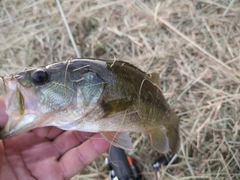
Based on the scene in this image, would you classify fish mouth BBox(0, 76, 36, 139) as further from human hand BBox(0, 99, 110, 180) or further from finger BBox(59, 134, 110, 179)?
finger BBox(59, 134, 110, 179)

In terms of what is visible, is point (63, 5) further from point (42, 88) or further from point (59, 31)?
point (42, 88)

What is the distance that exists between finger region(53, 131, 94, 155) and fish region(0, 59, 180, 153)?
0.30 m

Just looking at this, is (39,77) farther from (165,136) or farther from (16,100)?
(165,136)

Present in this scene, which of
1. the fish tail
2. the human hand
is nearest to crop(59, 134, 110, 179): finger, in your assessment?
the human hand

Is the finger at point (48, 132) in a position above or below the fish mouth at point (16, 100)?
below

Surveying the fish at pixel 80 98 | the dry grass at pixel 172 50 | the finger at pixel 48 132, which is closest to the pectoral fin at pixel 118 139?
the fish at pixel 80 98

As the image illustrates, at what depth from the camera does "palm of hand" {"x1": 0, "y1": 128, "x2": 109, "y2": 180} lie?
5.26ft

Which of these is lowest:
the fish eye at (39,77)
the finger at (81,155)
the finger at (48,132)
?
the finger at (81,155)

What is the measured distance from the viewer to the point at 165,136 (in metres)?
1.73

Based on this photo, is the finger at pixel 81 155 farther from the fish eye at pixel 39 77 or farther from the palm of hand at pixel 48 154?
the fish eye at pixel 39 77

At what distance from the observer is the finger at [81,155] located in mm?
1656

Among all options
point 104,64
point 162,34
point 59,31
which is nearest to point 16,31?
point 59,31

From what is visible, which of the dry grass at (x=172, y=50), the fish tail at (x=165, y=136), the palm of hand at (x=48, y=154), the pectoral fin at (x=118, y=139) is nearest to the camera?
the pectoral fin at (x=118, y=139)

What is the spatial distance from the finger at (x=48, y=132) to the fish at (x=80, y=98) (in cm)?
24
